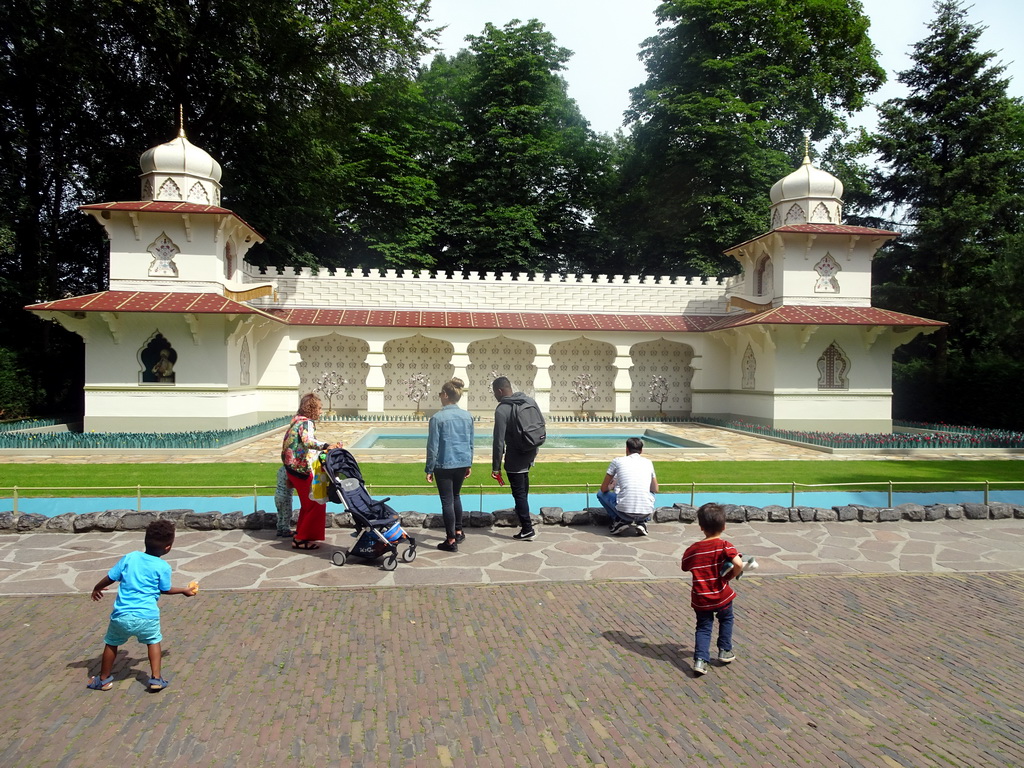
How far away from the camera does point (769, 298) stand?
850 inches

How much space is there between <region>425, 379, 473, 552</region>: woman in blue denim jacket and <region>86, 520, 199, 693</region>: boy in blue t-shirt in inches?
116

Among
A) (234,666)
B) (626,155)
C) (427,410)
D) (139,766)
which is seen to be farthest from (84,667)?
(626,155)

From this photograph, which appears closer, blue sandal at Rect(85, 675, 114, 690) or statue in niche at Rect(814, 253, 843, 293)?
blue sandal at Rect(85, 675, 114, 690)

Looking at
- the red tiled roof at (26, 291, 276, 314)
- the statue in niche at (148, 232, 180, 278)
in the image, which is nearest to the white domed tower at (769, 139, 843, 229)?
the red tiled roof at (26, 291, 276, 314)

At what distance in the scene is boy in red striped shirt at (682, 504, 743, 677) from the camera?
427cm

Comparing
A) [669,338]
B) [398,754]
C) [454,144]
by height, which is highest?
[454,144]

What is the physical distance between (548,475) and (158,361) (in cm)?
1265

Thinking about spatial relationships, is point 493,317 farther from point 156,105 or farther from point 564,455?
point 156,105

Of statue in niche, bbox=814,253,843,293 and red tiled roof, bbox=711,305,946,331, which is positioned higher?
statue in niche, bbox=814,253,843,293

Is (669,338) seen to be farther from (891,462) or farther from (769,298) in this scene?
(891,462)

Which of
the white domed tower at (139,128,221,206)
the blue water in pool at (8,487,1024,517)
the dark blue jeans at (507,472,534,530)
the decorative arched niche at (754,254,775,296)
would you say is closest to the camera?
the dark blue jeans at (507,472,534,530)

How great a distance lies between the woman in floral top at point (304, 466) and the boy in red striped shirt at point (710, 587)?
398 cm

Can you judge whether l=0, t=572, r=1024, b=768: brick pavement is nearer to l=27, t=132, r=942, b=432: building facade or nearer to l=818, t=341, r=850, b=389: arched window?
l=27, t=132, r=942, b=432: building facade

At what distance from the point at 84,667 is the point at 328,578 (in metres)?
2.15
